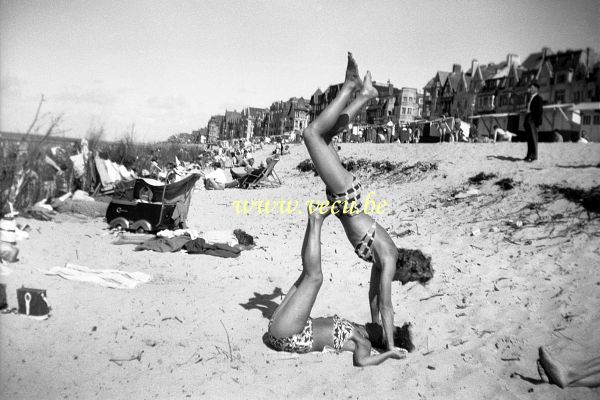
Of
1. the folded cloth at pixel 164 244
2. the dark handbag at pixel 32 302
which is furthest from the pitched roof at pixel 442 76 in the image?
the dark handbag at pixel 32 302

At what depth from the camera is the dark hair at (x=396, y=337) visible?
12.0 ft

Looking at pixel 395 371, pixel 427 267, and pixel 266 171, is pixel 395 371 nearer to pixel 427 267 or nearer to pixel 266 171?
pixel 427 267

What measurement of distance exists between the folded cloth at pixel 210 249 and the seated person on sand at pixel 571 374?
473cm

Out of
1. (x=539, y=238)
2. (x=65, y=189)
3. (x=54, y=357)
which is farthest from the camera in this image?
(x=65, y=189)

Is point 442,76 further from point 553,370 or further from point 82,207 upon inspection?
point 553,370

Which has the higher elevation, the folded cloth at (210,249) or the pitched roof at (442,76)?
the pitched roof at (442,76)

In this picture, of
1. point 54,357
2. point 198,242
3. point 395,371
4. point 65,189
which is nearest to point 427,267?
point 395,371

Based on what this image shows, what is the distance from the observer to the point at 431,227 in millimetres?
7512

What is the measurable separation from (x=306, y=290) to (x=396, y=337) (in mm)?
1061

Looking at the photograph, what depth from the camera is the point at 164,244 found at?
689 cm

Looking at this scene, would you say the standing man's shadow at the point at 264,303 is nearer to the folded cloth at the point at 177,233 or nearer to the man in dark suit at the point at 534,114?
the folded cloth at the point at 177,233

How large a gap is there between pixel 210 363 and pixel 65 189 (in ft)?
30.7

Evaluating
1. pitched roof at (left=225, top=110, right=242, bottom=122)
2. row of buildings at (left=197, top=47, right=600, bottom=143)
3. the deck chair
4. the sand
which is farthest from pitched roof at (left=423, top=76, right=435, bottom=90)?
pitched roof at (left=225, top=110, right=242, bottom=122)

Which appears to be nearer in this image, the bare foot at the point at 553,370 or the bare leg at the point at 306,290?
the bare foot at the point at 553,370
